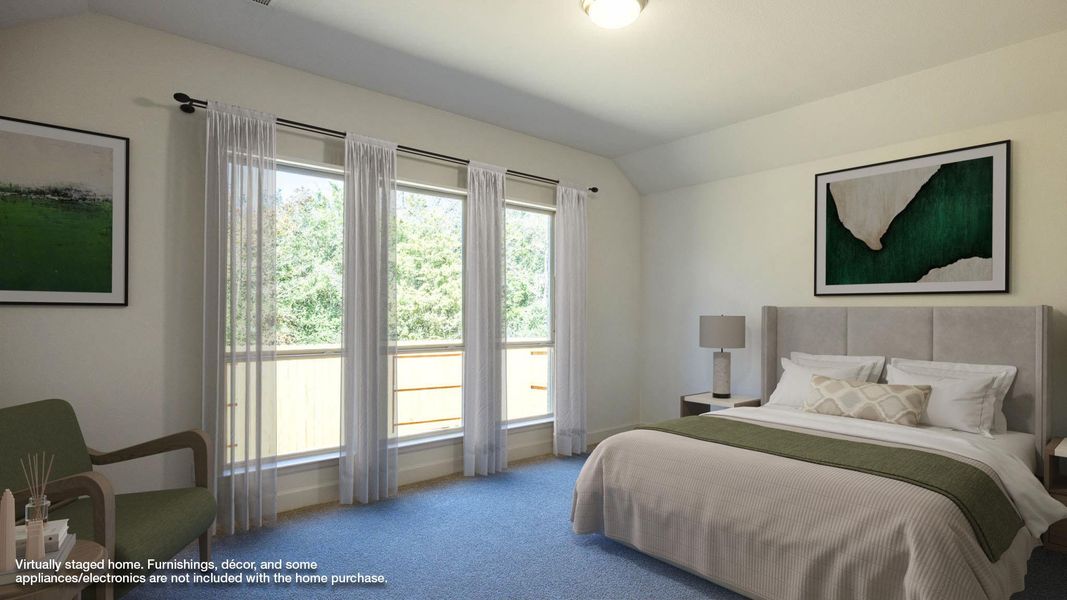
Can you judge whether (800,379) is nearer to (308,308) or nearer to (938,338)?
(938,338)

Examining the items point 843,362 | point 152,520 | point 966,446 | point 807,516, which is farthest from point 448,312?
point 966,446

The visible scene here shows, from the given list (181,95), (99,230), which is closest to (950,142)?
(181,95)

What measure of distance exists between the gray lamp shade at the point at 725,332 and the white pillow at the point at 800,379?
0.54 meters

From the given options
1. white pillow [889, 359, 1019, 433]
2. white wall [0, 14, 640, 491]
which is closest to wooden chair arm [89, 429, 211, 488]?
white wall [0, 14, 640, 491]

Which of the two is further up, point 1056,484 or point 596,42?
point 596,42

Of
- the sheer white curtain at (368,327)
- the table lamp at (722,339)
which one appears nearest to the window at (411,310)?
the sheer white curtain at (368,327)

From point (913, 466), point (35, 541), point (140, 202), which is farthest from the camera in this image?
point (140, 202)

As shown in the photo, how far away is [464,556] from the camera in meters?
2.89

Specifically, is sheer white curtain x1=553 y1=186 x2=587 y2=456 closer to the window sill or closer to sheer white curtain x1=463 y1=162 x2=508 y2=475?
the window sill

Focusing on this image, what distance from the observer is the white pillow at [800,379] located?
3.92 metres

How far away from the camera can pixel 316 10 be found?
2.95m

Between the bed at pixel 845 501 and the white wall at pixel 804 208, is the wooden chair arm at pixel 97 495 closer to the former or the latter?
the bed at pixel 845 501

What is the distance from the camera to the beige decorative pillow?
3287mm

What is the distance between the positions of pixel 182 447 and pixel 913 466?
3.30 metres
